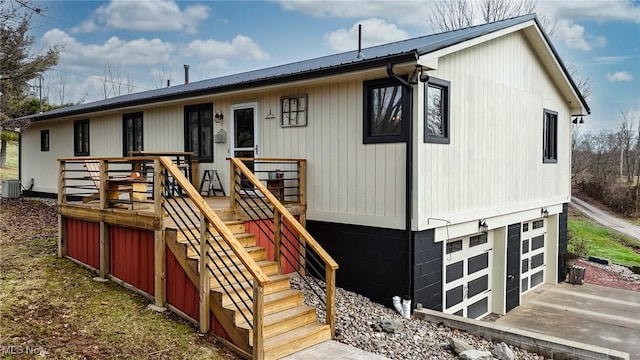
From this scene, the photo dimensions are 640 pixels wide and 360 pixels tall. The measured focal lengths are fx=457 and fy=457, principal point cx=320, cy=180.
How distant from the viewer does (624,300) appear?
9.26 meters

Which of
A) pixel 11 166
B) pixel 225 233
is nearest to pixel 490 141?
Answer: pixel 225 233

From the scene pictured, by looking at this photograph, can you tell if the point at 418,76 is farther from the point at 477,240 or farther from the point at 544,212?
the point at 544,212

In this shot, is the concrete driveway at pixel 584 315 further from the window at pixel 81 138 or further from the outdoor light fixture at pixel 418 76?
the window at pixel 81 138

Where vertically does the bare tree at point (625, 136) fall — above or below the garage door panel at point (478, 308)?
above

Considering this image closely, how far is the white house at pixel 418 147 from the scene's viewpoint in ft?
20.6

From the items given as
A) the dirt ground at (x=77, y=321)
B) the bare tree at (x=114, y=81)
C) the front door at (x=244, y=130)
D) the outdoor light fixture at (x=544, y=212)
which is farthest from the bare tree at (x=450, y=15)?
the bare tree at (x=114, y=81)

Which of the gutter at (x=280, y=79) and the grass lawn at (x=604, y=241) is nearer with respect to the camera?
the gutter at (x=280, y=79)

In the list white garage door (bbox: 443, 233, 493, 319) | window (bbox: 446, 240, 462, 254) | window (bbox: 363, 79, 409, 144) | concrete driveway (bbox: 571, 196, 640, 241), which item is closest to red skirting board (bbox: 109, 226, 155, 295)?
window (bbox: 363, 79, 409, 144)

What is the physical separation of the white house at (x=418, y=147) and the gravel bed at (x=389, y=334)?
15.8 inches

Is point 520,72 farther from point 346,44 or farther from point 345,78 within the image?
point 346,44

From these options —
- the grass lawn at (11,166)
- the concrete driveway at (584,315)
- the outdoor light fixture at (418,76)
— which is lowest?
the concrete driveway at (584,315)

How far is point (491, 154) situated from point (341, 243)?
3.23 metres

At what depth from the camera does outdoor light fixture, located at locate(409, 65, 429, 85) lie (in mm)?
5844

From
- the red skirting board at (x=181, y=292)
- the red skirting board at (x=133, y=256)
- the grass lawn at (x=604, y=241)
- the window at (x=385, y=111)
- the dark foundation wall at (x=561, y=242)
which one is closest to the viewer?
the red skirting board at (x=181, y=292)
